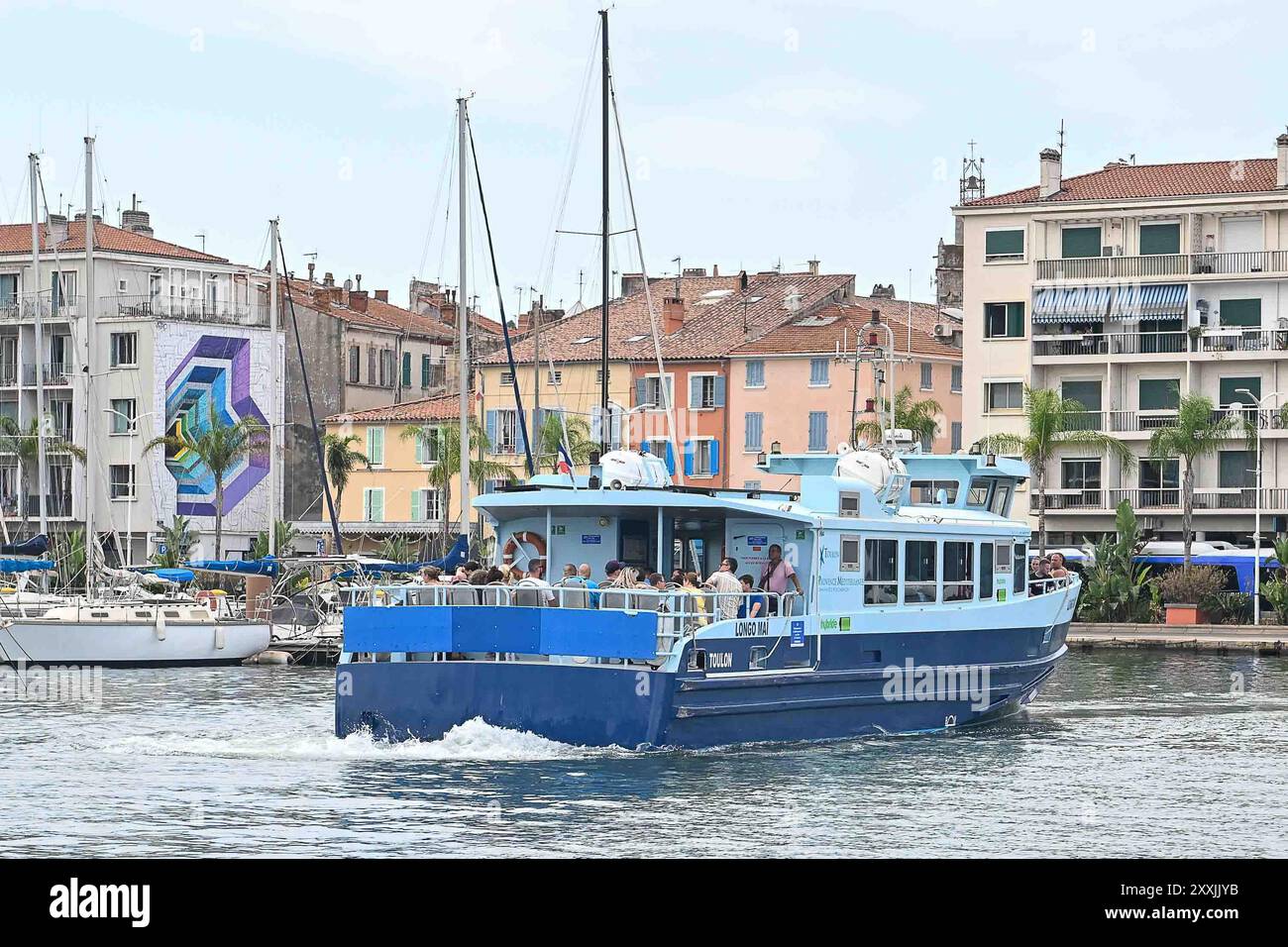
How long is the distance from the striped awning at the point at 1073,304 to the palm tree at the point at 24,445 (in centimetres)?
3445

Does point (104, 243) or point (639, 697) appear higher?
point (104, 243)

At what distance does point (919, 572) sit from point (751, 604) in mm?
4183

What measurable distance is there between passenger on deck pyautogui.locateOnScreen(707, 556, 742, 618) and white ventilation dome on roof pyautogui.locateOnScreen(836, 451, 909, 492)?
398cm

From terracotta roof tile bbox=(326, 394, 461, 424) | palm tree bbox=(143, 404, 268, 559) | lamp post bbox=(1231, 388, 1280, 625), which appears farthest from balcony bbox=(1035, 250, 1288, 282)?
palm tree bbox=(143, 404, 268, 559)

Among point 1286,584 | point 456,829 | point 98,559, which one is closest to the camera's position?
point 456,829

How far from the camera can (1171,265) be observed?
70938 millimetres

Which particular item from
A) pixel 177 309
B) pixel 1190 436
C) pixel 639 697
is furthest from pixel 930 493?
pixel 177 309

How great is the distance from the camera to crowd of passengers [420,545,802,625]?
2661 cm

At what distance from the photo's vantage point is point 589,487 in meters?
29.5

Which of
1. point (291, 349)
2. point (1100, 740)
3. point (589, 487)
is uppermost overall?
point (291, 349)

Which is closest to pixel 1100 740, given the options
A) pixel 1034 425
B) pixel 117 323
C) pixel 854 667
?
pixel 854 667

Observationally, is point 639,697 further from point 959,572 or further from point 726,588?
point 959,572
